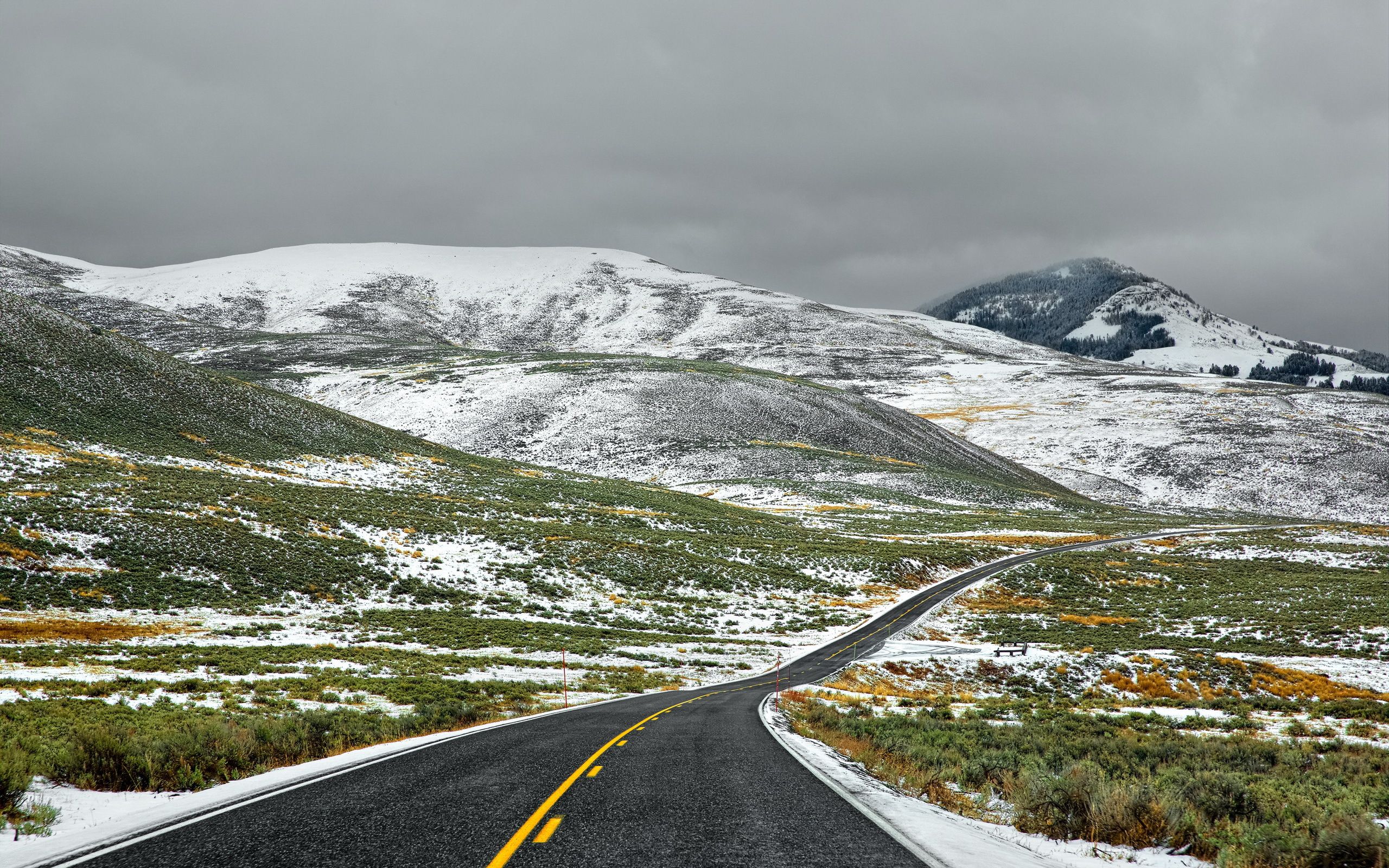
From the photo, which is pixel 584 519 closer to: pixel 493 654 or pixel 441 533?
pixel 441 533

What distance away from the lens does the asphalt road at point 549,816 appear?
6.45m

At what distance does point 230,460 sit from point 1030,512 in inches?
3835

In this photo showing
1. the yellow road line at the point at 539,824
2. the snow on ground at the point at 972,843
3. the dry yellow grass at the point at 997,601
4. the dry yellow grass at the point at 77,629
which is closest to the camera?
the yellow road line at the point at 539,824

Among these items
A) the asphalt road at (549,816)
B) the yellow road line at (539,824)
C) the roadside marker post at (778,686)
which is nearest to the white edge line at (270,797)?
the asphalt road at (549,816)

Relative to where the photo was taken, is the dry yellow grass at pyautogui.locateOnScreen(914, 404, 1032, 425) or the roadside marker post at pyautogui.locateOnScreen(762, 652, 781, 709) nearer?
the roadside marker post at pyautogui.locateOnScreen(762, 652, 781, 709)

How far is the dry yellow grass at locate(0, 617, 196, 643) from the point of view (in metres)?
23.6

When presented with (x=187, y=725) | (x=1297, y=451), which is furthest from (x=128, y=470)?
(x=1297, y=451)

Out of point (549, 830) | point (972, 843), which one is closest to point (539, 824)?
point (549, 830)

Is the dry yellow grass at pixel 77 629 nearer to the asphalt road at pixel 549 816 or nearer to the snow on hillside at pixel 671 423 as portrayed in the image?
the asphalt road at pixel 549 816

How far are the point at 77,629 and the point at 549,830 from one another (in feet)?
89.0

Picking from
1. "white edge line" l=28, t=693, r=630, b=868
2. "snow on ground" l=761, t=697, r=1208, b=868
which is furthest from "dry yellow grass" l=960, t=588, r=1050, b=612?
"white edge line" l=28, t=693, r=630, b=868

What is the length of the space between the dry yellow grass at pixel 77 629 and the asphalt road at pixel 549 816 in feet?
66.8

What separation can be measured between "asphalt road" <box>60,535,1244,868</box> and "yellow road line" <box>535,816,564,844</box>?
0.07 feet

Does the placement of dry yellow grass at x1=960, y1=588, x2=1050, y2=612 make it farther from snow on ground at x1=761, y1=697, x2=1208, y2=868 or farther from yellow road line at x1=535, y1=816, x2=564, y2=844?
yellow road line at x1=535, y1=816, x2=564, y2=844
